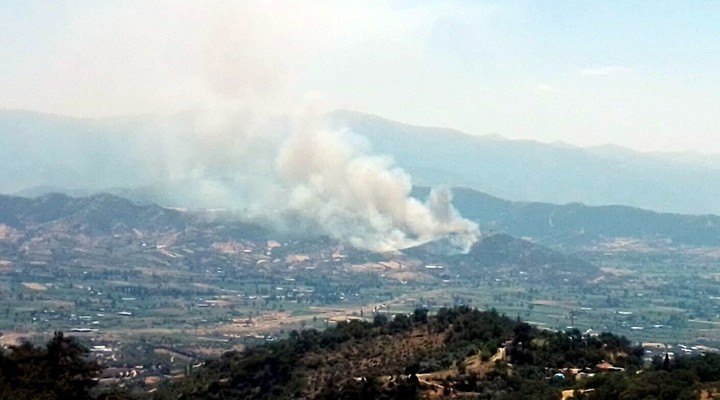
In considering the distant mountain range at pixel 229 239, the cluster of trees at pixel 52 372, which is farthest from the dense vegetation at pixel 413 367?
the distant mountain range at pixel 229 239

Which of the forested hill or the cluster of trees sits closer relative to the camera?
the cluster of trees

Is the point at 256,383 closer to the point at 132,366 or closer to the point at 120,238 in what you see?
the point at 132,366

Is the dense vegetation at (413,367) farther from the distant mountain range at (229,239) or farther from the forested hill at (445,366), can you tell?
the distant mountain range at (229,239)

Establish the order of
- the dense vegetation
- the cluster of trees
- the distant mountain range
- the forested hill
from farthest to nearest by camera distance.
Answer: the distant mountain range
the forested hill
the dense vegetation
the cluster of trees

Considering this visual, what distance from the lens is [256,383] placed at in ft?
166

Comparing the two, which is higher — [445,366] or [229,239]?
[229,239]

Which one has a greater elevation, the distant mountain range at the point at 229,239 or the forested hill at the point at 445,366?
the distant mountain range at the point at 229,239

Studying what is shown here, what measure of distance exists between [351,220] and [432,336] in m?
137

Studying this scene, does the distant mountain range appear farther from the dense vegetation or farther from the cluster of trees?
the cluster of trees

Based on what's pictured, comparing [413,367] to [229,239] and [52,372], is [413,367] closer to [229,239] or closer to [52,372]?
[52,372]

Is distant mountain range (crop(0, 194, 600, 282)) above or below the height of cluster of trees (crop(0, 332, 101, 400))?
above

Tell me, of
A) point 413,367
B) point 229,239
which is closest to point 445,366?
point 413,367

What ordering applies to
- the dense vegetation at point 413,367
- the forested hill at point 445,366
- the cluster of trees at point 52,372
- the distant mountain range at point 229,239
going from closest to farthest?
1. the cluster of trees at point 52,372
2. the dense vegetation at point 413,367
3. the forested hill at point 445,366
4. the distant mountain range at point 229,239

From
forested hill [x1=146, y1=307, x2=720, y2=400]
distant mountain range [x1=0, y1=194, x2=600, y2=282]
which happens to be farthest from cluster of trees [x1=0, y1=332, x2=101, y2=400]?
distant mountain range [x1=0, y1=194, x2=600, y2=282]
